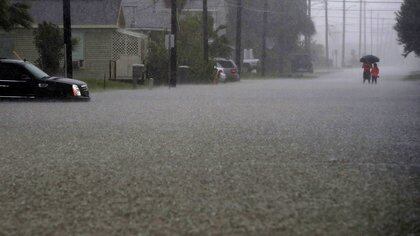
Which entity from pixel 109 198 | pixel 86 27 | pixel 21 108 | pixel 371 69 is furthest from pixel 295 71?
pixel 109 198

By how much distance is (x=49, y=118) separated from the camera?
1638 centimetres

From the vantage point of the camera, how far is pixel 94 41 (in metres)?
42.7

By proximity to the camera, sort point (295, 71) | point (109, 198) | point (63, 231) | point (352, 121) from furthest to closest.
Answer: point (295, 71), point (352, 121), point (109, 198), point (63, 231)

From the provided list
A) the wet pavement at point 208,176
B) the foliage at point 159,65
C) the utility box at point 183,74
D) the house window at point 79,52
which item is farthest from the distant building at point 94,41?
the wet pavement at point 208,176

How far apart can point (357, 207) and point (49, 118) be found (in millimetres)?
11197

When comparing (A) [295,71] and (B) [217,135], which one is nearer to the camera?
(B) [217,135]

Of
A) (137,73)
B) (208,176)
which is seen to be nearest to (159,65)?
(137,73)

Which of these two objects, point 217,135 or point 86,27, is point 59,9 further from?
point 217,135

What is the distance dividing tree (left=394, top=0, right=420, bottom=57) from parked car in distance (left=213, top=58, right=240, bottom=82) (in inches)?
619

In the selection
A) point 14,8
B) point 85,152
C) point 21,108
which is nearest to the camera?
point 85,152

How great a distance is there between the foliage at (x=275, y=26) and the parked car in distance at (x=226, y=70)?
27.4m

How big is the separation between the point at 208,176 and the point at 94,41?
35.7m

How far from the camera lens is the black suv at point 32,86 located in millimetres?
22938

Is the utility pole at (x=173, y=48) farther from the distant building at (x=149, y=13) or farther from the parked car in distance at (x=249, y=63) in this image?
the parked car in distance at (x=249, y=63)
